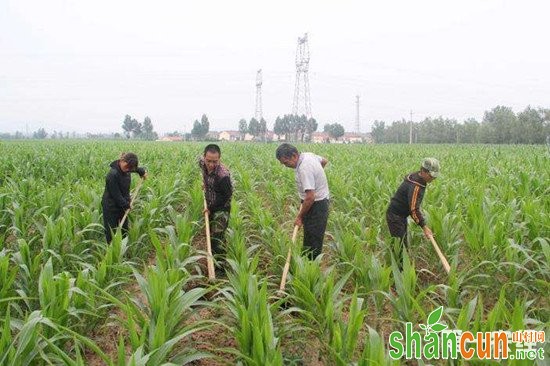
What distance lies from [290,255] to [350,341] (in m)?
1.36

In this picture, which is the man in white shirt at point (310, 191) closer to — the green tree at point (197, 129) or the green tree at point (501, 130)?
the green tree at point (501, 130)

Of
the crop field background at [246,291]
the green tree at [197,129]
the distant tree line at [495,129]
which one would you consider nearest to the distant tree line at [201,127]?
the green tree at [197,129]

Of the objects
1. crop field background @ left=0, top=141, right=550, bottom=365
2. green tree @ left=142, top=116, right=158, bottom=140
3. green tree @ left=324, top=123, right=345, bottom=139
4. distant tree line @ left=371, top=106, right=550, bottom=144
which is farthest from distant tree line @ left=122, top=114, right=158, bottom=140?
crop field background @ left=0, top=141, right=550, bottom=365

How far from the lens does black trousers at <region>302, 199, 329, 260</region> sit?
13.6 feet

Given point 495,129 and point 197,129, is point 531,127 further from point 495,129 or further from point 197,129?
point 197,129

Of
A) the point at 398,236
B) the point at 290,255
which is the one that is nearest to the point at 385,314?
the point at 290,255

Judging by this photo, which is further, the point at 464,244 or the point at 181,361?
the point at 464,244

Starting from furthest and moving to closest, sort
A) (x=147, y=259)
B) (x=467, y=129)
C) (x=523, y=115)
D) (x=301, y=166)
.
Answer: (x=467, y=129) < (x=523, y=115) < (x=147, y=259) < (x=301, y=166)

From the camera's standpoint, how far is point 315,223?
4148 mm

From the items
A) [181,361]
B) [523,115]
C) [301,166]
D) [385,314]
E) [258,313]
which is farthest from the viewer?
[523,115]

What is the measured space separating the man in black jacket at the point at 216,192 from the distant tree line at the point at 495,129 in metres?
58.1

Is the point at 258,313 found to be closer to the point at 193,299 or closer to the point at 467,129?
the point at 193,299

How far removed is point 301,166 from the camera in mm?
3945

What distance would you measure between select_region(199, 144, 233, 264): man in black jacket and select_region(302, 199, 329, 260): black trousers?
37.9 inches
